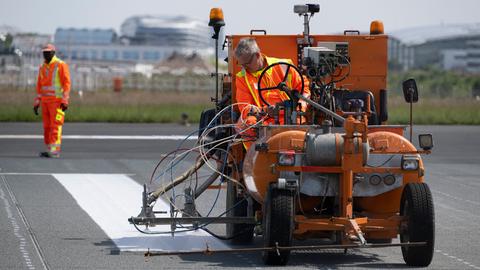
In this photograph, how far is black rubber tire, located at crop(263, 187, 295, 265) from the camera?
399 inches

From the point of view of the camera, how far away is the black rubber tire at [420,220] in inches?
402

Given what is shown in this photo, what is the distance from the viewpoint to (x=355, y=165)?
33.5ft

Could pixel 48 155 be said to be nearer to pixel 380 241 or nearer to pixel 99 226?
pixel 99 226

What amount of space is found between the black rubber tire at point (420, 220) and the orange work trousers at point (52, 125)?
12.0 metres

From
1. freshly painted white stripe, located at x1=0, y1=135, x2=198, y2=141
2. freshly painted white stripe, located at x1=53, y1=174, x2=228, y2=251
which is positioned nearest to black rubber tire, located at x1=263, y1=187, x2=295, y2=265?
freshly painted white stripe, located at x1=53, y1=174, x2=228, y2=251

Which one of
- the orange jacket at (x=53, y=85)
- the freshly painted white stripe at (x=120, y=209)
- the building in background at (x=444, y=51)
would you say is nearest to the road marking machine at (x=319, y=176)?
the freshly painted white stripe at (x=120, y=209)

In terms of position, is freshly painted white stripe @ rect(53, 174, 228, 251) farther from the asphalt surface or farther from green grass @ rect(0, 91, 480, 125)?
green grass @ rect(0, 91, 480, 125)

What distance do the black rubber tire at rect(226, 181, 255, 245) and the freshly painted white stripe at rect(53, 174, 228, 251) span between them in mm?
145

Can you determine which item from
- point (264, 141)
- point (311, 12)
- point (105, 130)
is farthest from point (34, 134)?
point (264, 141)

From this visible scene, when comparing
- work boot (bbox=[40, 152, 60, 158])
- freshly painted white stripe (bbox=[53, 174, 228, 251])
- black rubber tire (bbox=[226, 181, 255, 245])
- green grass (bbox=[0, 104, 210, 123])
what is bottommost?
green grass (bbox=[0, 104, 210, 123])

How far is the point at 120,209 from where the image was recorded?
1452 centimetres

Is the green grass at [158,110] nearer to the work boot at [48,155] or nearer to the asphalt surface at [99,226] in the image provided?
the asphalt surface at [99,226]

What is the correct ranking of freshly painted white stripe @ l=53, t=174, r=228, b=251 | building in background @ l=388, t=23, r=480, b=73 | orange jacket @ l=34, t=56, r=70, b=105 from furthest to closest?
building in background @ l=388, t=23, r=480, b=73 < orange jacket @ l=34, t=56, r=70, b=105 < freshly painted white stripe @ l=53, t=174, r=228, b=251

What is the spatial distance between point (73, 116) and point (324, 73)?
2431 cm
